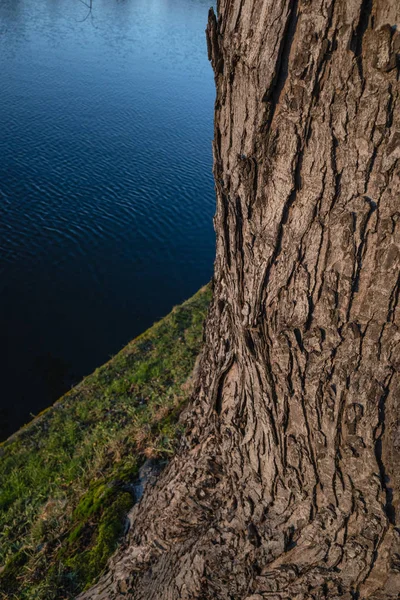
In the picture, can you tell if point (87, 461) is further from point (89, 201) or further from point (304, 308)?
point (89, 201)

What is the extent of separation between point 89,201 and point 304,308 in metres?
19.3

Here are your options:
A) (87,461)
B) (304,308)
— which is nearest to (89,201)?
(87,461)

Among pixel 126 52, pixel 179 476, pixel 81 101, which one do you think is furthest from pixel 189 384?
pixel 126 52

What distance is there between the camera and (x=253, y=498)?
2.24 m

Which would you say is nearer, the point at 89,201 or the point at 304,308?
the point at 304,308

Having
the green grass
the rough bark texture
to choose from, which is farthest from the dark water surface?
the rough bark texture

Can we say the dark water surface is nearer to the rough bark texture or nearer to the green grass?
the green grass

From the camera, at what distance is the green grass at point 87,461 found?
4.11m

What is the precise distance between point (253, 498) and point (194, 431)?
1.95 feet

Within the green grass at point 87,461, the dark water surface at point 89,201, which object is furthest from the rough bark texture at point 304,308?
the dark water surface at point 89,201

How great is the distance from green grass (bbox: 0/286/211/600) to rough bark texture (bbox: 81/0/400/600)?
192 cm

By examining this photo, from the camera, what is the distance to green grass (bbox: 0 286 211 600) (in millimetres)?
4109

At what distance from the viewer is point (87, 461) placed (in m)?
5.90

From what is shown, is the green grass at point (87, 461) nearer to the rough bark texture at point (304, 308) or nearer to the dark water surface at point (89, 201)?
the rough bark texture at point (304, 308)
